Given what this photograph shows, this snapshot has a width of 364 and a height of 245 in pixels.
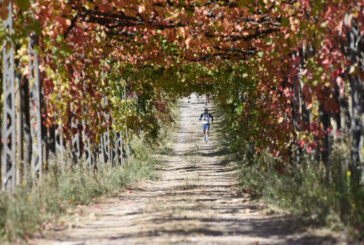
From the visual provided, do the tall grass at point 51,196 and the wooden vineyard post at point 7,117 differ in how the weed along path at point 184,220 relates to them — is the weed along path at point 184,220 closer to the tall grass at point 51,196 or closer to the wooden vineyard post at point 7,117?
the tall grass at point 51,196

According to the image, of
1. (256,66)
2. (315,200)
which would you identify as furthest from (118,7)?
(256,66)

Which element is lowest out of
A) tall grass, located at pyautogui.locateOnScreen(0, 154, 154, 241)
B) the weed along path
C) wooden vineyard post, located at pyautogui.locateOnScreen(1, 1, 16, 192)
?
the weed along path

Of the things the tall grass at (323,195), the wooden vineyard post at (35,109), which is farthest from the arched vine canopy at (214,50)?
the tall grass at (323,195)

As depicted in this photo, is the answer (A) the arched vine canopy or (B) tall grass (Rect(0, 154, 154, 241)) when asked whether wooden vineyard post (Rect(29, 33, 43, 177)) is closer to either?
(A) the arched vine canopy

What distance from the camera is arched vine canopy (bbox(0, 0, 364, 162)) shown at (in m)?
10.6

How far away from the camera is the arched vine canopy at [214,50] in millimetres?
10609

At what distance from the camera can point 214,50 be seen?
17391mm

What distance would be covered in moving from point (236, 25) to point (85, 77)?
3.83m

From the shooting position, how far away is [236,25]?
47.9 feet

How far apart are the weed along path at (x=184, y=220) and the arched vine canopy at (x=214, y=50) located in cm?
183

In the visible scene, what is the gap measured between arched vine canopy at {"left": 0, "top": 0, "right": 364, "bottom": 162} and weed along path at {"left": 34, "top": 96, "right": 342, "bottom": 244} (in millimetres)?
1830

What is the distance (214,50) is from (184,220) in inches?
302

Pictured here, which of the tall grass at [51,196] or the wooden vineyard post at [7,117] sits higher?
the wooden vineyard post at [7,117]

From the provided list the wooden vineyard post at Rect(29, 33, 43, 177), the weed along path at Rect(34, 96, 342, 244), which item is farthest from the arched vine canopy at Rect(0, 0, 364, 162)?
the weed along path at Rect(34, 96, 342, 244)
